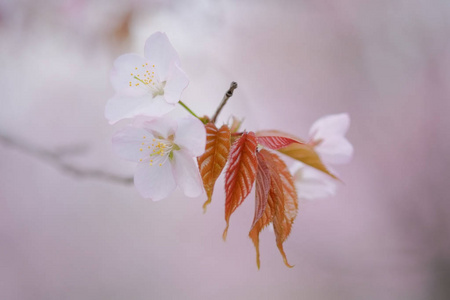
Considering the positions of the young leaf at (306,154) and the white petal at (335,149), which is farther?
the white petal at (335,149)

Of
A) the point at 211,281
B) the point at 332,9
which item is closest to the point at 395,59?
the point at 332,9

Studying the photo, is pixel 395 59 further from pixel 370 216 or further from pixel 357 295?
pixel 357 295

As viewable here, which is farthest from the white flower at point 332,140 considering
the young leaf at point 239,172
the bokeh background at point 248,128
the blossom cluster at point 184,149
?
the bokeh background at point 248,128

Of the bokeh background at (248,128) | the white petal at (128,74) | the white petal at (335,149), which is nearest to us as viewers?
the white petal at (128,74)

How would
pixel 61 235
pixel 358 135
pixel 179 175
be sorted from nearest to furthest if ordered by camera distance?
pixel 179 175 → pixel 61 235 → pixel 358 135

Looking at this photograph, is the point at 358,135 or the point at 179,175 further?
the point at 358,135

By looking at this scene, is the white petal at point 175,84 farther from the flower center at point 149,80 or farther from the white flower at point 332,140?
the white flower at point 332,140

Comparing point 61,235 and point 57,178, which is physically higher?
point 57,178
